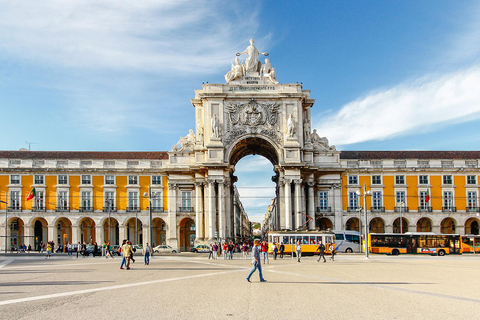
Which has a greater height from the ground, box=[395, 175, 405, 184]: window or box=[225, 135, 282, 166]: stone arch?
box=[225, 135, 282, 166]: stone arch

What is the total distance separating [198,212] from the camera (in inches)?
2726

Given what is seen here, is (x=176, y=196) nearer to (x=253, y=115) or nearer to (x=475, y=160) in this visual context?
(x=253, y=115)

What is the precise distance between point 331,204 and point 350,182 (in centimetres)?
404

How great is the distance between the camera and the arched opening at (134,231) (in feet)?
241

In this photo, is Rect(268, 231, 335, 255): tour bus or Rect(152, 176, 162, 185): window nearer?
Rect(268, 231, 335, 255): tour bus

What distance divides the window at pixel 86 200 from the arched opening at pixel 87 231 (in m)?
2.46

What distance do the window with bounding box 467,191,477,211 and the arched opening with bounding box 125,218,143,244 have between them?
44.2 meters

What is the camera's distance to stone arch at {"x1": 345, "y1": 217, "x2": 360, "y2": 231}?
2881 inches

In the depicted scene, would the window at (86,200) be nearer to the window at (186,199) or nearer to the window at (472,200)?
the window at (186,199)

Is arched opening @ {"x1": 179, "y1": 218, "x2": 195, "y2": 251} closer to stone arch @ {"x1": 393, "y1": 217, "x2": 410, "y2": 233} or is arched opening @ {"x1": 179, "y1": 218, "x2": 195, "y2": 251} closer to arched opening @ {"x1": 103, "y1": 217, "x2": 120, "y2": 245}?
arched opening @ {"x1": 103, "y1": 217, "x2": 120, "y2": 245}

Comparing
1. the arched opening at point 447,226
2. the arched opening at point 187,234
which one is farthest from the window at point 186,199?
the arched opening at point 447,226

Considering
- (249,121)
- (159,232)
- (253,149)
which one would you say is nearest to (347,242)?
(249,121)

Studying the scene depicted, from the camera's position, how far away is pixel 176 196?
234ft

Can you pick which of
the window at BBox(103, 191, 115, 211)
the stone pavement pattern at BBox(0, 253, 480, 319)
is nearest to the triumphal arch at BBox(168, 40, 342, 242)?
the window at BBox(103, 191, 115, 211)
